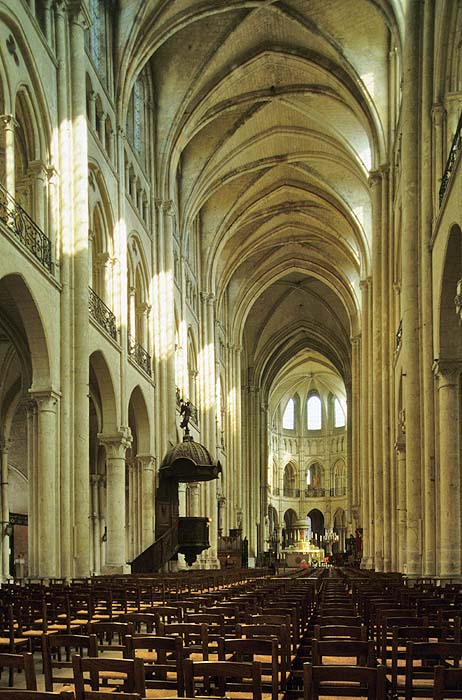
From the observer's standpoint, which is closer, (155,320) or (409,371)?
(409,371)

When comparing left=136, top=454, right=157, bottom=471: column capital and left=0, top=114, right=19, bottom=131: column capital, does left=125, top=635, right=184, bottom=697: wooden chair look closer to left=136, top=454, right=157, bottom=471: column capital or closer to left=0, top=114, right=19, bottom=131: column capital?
left=0, top=114, right=19, bottom=131: column capital

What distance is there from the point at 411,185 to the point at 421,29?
166 inches

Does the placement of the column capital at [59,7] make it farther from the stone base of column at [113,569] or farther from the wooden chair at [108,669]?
the wooden chair at [108,669]

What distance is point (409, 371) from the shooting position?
77.8 feet

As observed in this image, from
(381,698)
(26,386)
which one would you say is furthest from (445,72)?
(381,698)

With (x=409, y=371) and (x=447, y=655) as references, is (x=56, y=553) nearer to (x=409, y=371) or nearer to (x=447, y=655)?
(x=409, y=371)

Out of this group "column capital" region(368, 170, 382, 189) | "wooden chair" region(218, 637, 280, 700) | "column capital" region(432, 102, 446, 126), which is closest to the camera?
"wooden chair" region(218, 637, 280, 700)

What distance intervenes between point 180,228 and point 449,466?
84.1 ft

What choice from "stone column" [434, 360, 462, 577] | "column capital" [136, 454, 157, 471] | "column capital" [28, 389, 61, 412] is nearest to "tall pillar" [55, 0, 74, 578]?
"column capital" [28, 389, 61, 412]

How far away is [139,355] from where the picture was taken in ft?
109

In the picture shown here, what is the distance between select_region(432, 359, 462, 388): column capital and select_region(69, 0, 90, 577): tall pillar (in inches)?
352

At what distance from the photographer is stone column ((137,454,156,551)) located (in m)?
33.2

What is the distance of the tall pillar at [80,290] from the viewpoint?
22516 millimetres

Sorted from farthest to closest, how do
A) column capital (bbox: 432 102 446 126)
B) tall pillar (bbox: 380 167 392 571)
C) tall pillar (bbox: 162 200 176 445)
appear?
1. tall pillar (bbox: 162 200 176 445)
2. tall pillar (bbox: 380 167 392 571)
3. column capital (bbox: 432 102 446 126)
